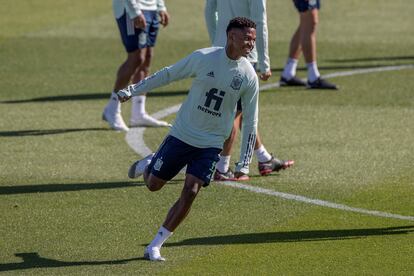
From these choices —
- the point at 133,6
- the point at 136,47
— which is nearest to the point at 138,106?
the point at 136,47

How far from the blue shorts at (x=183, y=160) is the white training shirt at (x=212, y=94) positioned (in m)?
0.06

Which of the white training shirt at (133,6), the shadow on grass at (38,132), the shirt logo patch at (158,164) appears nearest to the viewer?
the shirt logo patch at (158,164)

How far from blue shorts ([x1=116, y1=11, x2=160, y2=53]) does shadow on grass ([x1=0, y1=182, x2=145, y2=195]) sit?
309 cm

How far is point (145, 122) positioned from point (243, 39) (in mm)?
5927

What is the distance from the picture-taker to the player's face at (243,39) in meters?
10.6

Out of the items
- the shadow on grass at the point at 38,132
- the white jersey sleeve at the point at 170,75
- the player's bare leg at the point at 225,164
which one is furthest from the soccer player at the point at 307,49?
the white jersey sleeve at the point at 170,75

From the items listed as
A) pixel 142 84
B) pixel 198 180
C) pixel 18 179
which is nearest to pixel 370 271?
pixel 198 180

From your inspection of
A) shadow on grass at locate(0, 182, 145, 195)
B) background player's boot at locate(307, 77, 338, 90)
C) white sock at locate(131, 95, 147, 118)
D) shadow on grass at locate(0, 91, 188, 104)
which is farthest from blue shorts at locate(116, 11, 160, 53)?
background player's boot at locate(307, 77, 338, 90)

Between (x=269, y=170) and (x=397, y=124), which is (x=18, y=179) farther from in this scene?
(x=397, y=124)

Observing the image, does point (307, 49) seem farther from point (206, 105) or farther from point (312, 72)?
point (206, 105)

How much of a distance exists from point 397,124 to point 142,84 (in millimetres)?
6517

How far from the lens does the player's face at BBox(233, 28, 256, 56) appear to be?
34.9 feet

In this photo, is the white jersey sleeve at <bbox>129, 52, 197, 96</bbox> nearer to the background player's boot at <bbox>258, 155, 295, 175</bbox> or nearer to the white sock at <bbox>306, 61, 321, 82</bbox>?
the background player's boot at <bbox>258, 155, 295, 175</bbox>

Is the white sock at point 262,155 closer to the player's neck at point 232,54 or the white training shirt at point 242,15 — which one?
the white training shirt at point 242,15
